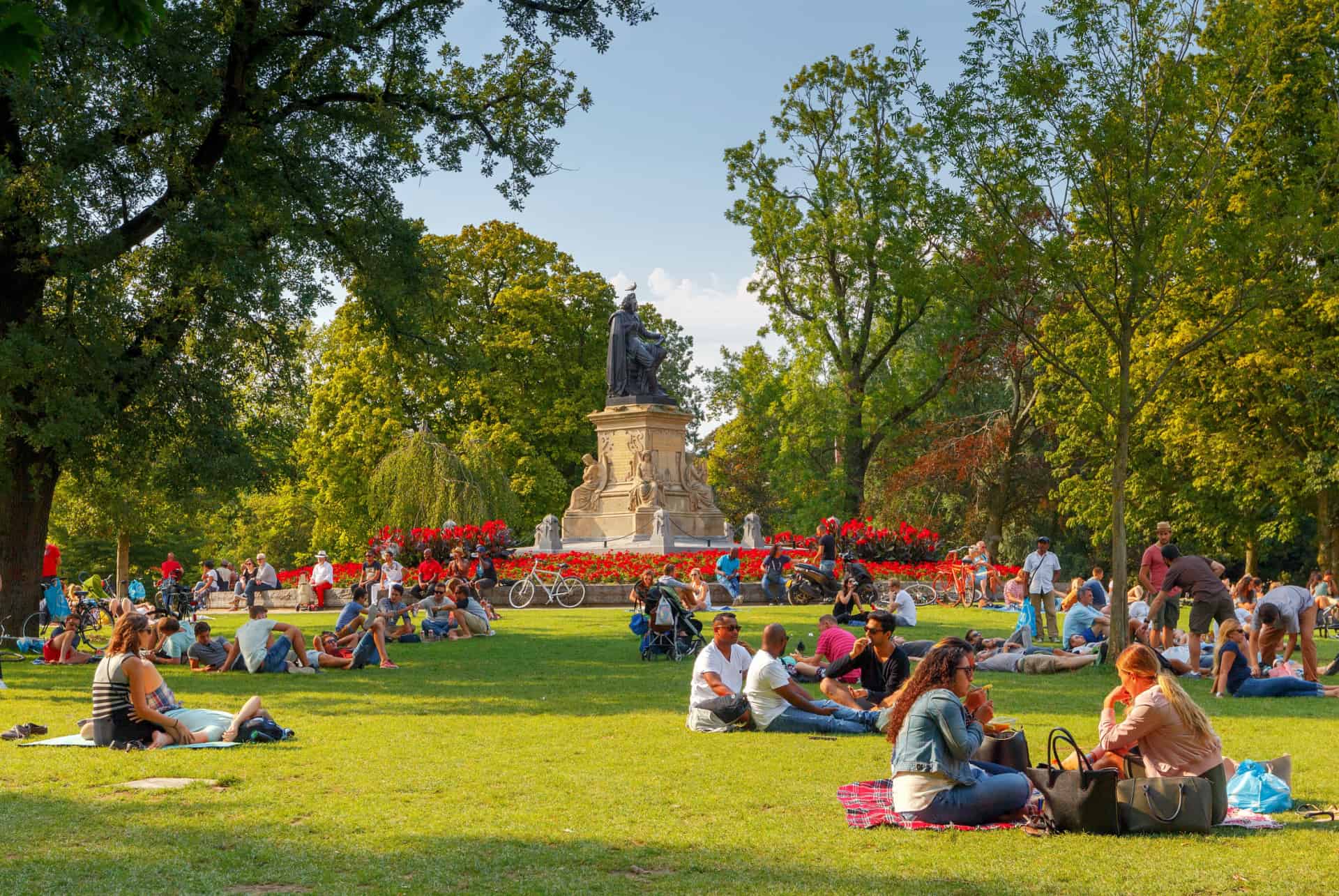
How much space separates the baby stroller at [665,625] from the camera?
56.4 feet

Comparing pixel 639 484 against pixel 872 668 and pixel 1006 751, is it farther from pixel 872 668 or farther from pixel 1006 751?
pixel 1006 751

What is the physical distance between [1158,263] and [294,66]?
11500 mm

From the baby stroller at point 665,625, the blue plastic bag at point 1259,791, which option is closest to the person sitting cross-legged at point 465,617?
the baby stroller at point 665,625

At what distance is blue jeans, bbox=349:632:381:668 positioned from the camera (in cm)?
1677

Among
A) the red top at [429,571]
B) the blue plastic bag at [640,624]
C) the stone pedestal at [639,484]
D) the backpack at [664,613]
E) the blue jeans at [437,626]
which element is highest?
the stone pedestal at [639,484]

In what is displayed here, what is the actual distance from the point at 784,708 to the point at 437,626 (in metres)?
11.4

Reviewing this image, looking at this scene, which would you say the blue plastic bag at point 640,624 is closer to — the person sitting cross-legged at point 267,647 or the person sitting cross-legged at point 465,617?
the person sitting cross-legged at point 465,617

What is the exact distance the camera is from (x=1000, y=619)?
2398cm

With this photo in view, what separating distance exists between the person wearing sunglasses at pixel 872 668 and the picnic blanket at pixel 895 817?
3292mm

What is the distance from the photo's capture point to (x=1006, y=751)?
8164 mm

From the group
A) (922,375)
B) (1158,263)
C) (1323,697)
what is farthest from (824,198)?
(1323,697)

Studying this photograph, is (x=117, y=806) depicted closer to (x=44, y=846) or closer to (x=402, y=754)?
(x=44, y=846)

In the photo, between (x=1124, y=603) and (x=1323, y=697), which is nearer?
(x=1323, y=697)

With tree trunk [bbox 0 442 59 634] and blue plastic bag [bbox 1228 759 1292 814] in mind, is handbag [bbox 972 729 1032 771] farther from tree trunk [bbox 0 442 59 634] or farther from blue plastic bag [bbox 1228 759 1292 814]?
tree trunk [bbox 0 442 59 634]
